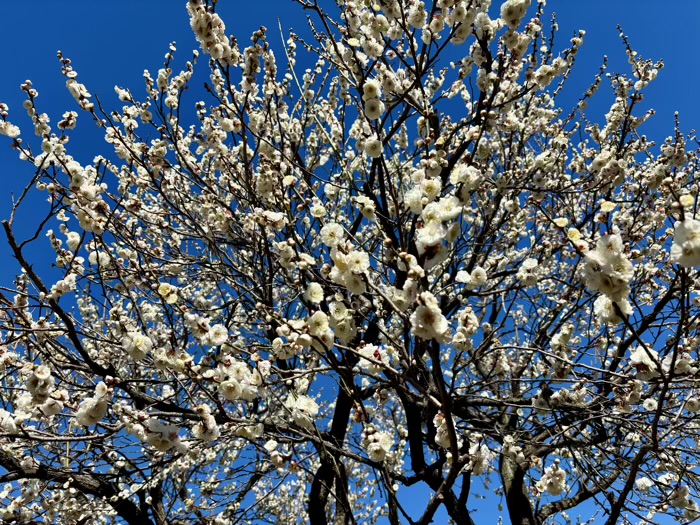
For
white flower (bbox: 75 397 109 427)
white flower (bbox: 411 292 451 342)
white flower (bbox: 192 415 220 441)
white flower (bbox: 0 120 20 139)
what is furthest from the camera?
white flower (bbox: 0 120 20 139)

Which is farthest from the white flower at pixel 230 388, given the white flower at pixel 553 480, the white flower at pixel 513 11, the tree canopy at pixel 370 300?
the white flower at pixel 513 11

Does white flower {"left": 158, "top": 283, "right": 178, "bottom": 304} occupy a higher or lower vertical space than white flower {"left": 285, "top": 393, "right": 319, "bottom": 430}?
higher

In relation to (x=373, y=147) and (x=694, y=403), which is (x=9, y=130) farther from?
(x=694, y=403)

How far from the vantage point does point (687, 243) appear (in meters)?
1.76

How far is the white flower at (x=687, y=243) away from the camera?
5.75 feet

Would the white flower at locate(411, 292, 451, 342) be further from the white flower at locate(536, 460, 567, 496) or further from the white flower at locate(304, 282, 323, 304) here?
the white flower at locate(536, 460, 567, 496)

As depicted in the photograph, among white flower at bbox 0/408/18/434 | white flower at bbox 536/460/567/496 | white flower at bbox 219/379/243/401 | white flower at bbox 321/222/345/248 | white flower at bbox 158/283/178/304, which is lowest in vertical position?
white flower at bbox 0/408/18/434

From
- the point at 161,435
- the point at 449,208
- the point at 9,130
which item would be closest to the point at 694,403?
the point at 449,208

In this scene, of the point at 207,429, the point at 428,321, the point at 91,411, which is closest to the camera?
the point at 428,321

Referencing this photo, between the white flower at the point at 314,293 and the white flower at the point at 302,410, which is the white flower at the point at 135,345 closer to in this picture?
the white flower at the point at 302,410

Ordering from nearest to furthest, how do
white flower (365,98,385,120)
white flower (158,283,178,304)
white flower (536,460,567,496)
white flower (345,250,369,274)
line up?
white flower (345,250,369,274) → white flower (158,283,178,304) → white flower (365,98,385,120) → white flower (536,460,567,496)

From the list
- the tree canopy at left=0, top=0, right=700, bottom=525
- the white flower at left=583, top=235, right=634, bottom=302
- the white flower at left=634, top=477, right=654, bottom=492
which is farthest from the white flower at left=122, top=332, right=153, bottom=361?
the white flower at left=634, top=477, right=654, bottom=492

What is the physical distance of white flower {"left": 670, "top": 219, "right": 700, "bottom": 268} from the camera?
1.75m

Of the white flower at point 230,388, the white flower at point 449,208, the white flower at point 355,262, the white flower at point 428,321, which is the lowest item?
the white flower at point 428,321
